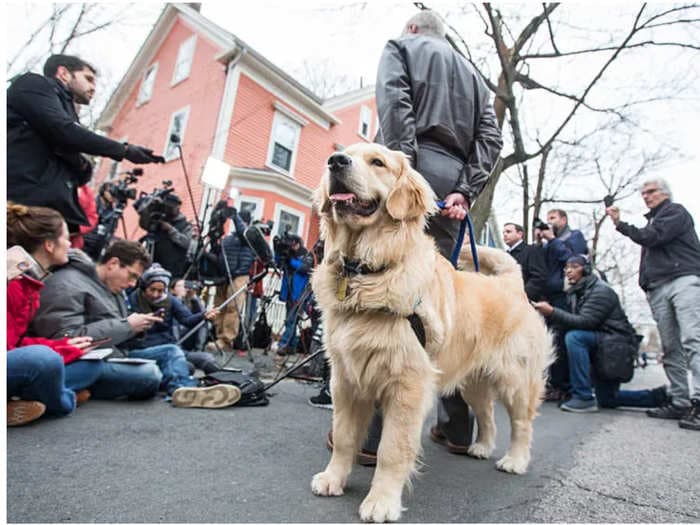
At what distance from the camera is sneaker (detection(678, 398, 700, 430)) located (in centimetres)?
389

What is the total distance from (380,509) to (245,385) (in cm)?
208

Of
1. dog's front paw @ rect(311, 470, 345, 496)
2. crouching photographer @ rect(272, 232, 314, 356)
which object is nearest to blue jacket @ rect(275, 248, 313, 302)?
crouching photographer @ rect(272, 232, 314, 356)

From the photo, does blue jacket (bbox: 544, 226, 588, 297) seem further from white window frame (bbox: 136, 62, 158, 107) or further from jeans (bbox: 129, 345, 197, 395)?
white window frame (bbox: 136, 62, 158, 107)

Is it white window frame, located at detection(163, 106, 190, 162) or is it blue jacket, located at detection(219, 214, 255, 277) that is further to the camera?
white window frame, located at detection(163, 106, 190, 162)

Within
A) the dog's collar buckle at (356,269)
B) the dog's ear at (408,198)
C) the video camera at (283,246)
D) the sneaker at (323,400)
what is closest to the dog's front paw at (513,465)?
the dog's collar buckle at (356,269)

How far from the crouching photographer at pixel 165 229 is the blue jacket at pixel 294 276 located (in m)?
1.43

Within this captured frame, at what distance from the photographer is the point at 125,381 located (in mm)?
3211

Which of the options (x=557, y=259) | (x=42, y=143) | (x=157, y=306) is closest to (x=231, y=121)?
(x=157, y=306)

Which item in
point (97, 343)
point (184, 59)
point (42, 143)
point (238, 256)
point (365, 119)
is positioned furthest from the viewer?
point (365, 119)

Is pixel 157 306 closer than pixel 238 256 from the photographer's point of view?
Yes

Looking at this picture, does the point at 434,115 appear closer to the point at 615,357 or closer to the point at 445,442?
the point at 445,442

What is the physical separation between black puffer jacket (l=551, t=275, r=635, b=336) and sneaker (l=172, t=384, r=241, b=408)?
4.05 m

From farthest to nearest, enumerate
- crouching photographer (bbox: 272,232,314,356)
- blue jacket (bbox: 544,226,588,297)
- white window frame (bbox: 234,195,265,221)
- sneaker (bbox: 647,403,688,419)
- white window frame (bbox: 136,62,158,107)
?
white window frame (bbox: 136,62,158,107), white window frame (bbox: 234,195,265,221), crouching photographer (bbox: 272,232,314,356), blue jacket (bbox: 544,226,588,297), sneaker (bbox: 647,403,688,419)

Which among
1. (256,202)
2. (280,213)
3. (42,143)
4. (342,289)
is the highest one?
(256,202)
